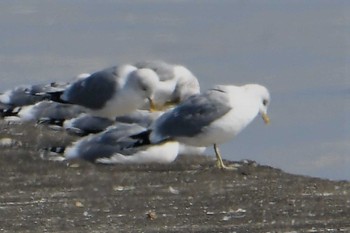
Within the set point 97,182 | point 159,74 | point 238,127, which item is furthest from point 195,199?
point 159,74

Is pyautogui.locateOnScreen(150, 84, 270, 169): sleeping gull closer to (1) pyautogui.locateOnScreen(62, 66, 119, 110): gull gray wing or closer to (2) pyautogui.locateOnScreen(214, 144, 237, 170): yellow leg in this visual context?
(2) pyautogui.locateOnScreen(214, 144, 237, 170): yellow leg

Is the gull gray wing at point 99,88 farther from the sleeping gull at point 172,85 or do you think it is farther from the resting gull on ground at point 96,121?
the sleeping gull at point 172,85

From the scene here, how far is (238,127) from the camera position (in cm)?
1036

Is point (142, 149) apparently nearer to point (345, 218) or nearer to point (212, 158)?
point (212, 158)

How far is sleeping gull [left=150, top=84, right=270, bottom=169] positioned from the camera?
33.8ft

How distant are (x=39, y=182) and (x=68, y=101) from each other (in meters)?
5.68

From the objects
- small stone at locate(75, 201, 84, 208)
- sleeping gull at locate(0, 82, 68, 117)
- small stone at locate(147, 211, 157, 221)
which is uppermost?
sleeping gull at locate(0, 82, 68, 117)

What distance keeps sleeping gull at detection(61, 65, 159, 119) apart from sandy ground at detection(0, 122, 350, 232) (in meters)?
3.18

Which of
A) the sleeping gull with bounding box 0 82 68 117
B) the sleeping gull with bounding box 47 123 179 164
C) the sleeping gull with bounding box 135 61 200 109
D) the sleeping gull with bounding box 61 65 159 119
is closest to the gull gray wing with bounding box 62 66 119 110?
the sleeping gull with bounding box 61 65 159 119

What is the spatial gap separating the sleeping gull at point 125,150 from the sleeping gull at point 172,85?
8.49ft

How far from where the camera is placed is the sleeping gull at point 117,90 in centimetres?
1356

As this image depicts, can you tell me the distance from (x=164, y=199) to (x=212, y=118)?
2.54 metres

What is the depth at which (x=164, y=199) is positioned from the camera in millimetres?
7852

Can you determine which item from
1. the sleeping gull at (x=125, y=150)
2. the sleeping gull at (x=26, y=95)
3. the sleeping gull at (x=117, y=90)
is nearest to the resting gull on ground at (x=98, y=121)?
the sleeping gull at (x=117, y=90)
